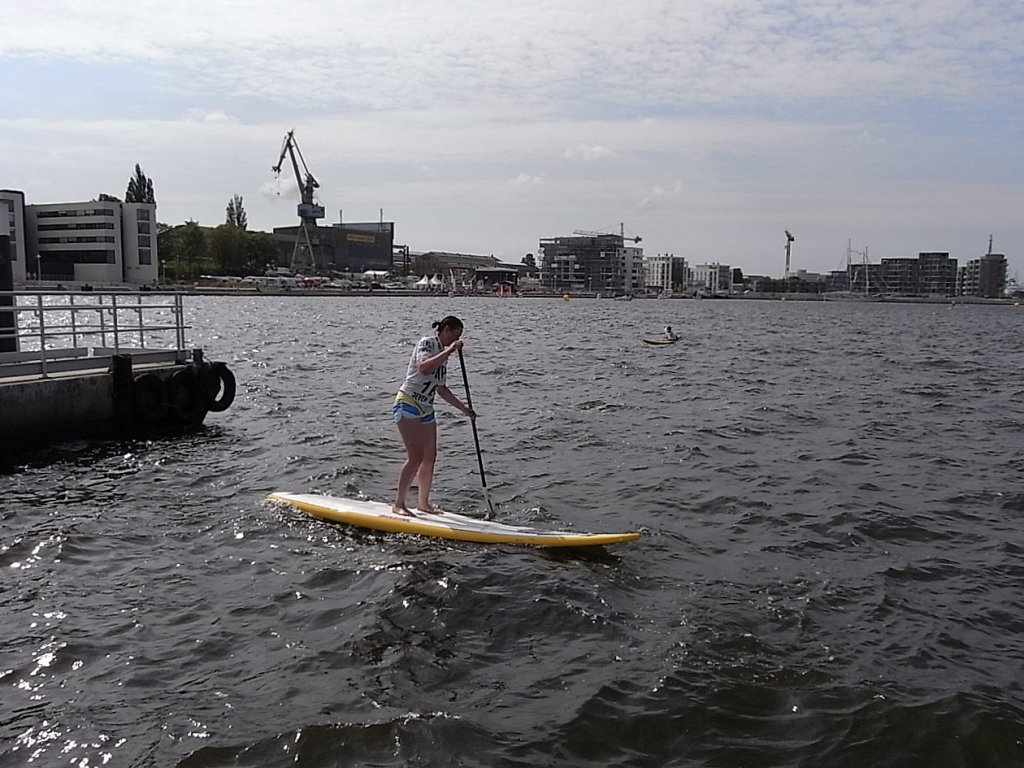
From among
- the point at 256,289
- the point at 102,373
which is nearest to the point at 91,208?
the point at 256,289

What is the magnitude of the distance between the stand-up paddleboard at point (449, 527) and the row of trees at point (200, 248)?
155 meters

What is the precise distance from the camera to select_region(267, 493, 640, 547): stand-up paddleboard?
10.1m

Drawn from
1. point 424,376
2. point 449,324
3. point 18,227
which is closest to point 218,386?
point 424,376

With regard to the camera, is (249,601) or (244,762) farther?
(249,601)

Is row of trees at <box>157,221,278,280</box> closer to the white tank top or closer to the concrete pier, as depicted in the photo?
the concrete pier

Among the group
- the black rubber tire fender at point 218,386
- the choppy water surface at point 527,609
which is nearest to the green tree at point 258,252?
the black rubber tire fender at point 218,386

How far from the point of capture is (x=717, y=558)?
33.1 feet

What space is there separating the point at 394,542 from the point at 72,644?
3.71 metres

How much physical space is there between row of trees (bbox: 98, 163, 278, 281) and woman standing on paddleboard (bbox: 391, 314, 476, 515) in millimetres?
156279

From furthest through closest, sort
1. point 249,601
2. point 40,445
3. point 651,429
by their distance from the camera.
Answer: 1. point 651,429
2. point 40,445
3. point 249,601

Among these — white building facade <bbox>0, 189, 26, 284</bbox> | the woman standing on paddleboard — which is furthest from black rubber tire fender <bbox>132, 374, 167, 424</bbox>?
white building facade <bbox>0, 189, 26, 284</bbox>

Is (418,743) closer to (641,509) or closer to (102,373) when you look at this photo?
(641,509)

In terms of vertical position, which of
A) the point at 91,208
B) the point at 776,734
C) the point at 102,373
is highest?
the point at 91,208

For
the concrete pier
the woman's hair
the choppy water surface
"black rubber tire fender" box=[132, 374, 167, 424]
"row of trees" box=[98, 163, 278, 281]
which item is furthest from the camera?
"row of trees" box=[98, 163, 278, 281]
